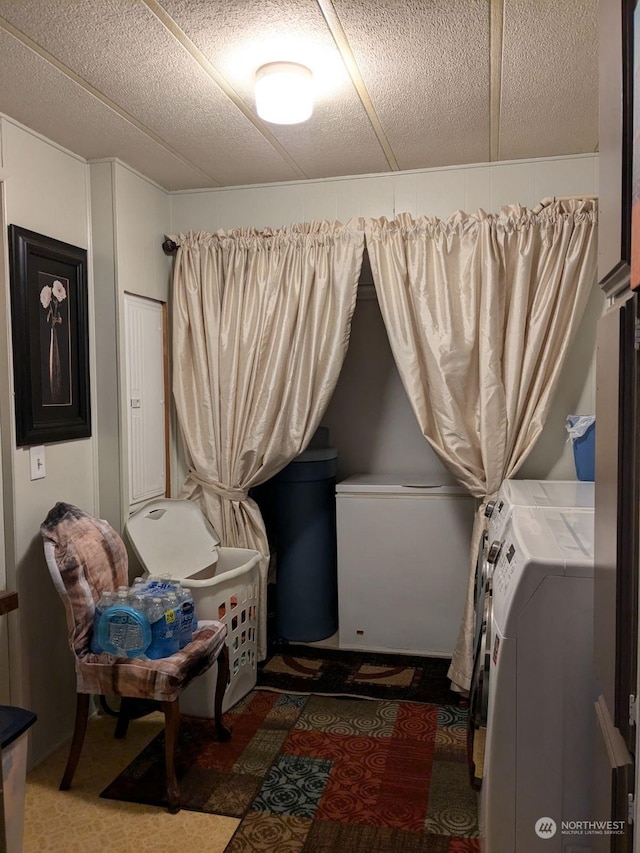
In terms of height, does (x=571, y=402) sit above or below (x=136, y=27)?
below

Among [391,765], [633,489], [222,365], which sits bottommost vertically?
[391,765]

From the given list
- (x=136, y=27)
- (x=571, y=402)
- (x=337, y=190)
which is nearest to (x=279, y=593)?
(x=571, y=402)

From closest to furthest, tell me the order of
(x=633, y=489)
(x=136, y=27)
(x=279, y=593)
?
(x=633, y=489) < (x=136, y=27) < (x=279, y=593)

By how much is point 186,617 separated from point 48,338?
1227mm

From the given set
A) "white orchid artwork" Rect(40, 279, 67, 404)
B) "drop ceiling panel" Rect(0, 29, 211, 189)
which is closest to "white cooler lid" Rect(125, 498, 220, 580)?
"white orchid artwork" Rect(40, 279, 67, 404)

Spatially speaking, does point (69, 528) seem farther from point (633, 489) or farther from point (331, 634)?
point (633, 489)

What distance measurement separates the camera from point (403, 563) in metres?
3.21

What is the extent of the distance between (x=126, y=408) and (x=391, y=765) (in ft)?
6.05

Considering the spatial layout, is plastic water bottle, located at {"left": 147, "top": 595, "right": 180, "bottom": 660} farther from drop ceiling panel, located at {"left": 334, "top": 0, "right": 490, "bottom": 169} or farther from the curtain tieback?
drop ceiling panel, located at {"left": 334, "top": 0, "right": 490, "bottom": 169}

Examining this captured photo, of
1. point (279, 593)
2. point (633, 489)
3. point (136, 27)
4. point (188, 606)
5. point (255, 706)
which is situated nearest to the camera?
point (633, 489)

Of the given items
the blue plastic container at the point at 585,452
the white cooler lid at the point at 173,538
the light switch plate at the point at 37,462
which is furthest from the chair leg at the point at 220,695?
the blue plastic container at the point at 585,452

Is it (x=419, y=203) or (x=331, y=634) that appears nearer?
(x=419, y=203)

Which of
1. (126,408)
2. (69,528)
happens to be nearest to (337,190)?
(126,408)

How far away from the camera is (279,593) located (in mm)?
3490
